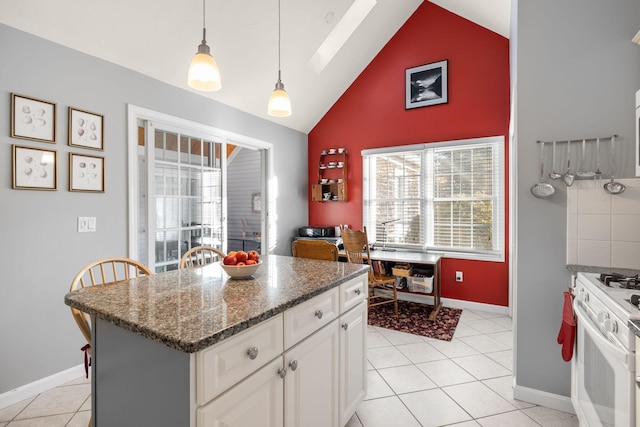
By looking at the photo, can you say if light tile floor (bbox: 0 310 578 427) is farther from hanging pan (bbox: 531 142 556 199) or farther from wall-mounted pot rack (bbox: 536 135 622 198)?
wall-mounted pot rack (bbox: 536 135 622 198)

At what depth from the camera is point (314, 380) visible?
1.38m

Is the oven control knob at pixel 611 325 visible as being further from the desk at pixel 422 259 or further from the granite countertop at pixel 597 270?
the desk at pixel 422 259

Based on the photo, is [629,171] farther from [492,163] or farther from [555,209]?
[492,163]

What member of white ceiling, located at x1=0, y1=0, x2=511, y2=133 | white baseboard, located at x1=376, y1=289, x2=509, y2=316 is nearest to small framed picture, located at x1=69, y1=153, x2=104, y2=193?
white ceiling, located at x1=0, y1=0, x2=511, y2=133

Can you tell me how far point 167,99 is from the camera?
9.77 feet

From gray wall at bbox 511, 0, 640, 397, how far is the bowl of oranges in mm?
1729

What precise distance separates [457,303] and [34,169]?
14.4 ft

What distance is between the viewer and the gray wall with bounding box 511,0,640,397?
5.91ft

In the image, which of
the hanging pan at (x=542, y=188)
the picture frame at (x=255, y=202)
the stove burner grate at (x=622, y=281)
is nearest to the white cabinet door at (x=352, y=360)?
the stove burner grate at (x=622, y=281)

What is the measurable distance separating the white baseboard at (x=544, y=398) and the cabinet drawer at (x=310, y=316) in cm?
149

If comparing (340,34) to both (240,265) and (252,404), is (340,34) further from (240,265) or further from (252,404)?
(252,404)

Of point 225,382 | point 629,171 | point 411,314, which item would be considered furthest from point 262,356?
point 411,314

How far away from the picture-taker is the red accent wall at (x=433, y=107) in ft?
12.0

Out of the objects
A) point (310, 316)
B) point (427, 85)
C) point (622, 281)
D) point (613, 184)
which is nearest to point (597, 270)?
point (622, 281)
